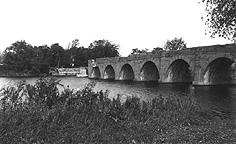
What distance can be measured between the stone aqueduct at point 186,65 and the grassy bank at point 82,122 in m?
21.6

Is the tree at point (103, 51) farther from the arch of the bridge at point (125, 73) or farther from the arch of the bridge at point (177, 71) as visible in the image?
the arch of the bridge at point (177, 71)

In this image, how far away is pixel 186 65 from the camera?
4225 centimetres

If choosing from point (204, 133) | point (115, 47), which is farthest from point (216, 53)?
point (115, 47)

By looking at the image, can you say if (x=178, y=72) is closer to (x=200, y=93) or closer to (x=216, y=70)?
(x=216, y=70)

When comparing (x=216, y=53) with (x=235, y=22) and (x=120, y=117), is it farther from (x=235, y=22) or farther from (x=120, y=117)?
(x=120, y=117)

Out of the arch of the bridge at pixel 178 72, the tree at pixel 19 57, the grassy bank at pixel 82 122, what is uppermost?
the tree at pixel 19 57

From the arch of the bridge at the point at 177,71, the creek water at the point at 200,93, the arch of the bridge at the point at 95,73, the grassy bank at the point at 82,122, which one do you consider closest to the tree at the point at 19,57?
the arch of the bridge at the point at 95,73

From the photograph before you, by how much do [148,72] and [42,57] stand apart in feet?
208

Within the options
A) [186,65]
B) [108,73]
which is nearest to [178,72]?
[186,65]

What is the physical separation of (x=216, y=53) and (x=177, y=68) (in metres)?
11.3

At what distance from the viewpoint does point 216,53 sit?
99.9 ft

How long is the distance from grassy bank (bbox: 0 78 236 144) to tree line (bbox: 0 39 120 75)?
8238 cm

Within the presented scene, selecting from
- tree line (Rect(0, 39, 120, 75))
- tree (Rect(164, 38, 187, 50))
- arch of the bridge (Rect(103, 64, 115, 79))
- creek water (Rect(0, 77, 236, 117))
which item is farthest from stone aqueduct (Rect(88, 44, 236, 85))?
tree (Rect(164, 38, 187, 50))

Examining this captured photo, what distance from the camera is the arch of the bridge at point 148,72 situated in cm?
4741
